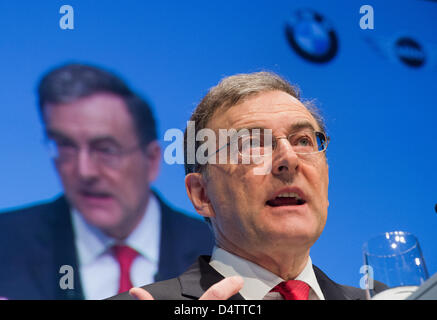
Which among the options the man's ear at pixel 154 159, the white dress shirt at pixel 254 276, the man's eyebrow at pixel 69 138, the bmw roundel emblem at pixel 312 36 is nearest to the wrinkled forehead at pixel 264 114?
the white dress shirt at pixel 254 276

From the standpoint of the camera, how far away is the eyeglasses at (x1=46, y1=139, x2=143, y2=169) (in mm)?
2316

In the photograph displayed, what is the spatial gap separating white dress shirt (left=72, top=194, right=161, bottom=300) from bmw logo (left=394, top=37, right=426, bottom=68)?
1641 mm

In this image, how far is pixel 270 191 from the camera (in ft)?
5.12

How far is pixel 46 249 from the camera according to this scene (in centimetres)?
230

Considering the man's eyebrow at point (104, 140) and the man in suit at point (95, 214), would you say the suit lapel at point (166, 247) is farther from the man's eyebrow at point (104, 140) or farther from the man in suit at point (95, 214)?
the man's eyebrow at point (104, 140)

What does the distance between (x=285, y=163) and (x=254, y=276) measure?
37cm

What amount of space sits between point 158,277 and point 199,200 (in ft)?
2.16

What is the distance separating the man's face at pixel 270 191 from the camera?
154cm

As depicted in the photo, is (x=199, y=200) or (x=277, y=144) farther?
(x=199, y=200)

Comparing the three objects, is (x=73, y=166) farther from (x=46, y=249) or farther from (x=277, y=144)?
(x=277, y=144)

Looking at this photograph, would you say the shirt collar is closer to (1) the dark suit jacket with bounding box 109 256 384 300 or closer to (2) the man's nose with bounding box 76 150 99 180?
(2) the man's nose with bounding box 76 150 99 180

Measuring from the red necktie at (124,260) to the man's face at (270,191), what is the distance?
2.32ft

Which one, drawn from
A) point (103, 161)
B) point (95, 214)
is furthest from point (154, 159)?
point (95, 214)
